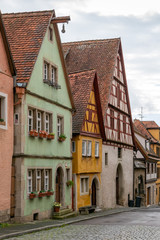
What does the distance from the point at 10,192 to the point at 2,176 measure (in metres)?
1.09

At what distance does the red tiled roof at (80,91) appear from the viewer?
95.1 ft

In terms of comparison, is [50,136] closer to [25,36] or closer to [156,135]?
[25,36]

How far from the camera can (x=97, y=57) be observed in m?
38.6

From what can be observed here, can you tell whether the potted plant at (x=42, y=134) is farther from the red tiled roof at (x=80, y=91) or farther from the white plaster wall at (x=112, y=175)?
the white plaster wall at (x=112, y=175)

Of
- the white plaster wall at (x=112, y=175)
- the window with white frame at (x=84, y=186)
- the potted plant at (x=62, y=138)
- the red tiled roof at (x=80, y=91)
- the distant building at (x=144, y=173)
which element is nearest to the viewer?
the potted plant at (x=62, y=138)

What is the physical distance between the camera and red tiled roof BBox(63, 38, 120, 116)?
3584 centimetres

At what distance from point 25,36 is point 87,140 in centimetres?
940

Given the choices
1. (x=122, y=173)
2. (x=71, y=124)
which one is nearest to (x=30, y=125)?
(x=71, y=124)

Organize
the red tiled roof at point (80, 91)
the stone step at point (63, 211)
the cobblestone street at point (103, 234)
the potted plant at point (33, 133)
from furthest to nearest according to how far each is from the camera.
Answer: the red tiled roof at point (80, 91)
the stone step at point (63, 211)
the potted plant at point (33, 133)
the cobblestone street at point (103, 234)

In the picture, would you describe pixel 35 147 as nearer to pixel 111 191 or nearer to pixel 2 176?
pixel 2 176

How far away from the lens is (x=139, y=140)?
169 ft

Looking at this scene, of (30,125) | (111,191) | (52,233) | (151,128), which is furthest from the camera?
(151,128)

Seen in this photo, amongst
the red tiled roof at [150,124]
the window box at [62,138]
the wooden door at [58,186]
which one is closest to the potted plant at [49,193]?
the wooden door at [58,186]

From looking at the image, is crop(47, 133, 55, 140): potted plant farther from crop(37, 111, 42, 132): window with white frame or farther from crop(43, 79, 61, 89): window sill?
crop(43, 79, 61, 89): window sill
